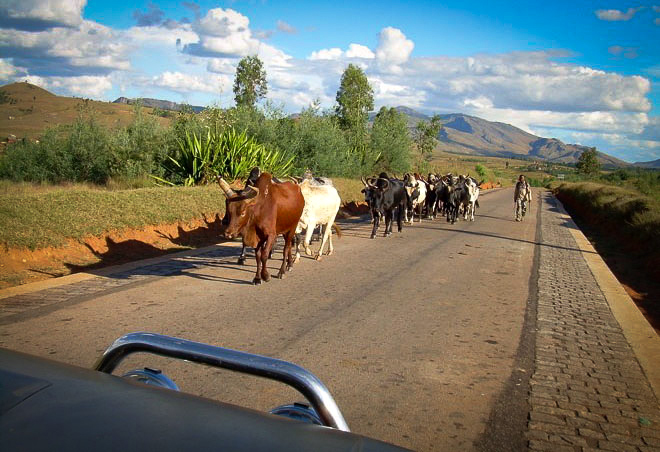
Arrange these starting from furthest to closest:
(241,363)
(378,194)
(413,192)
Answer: (413,192), (378,194), (241,363)

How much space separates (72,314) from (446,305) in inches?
212

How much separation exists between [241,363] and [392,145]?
35.5 metres

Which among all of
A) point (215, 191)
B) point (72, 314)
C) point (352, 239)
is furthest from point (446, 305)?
point (215, 191)

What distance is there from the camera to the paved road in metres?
4.63

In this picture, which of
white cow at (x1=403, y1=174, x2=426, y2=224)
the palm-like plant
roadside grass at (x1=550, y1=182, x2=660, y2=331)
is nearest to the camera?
roadside grass at (x1=550, y1=182, x2=660, y2=331)

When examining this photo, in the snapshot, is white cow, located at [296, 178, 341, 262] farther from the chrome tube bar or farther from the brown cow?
the chrome tube bar

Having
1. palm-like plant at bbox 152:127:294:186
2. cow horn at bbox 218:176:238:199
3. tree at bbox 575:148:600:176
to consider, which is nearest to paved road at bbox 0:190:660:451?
cow horn at bbox 218:176:238:199

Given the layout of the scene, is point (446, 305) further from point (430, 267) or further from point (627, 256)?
point (627, 256)

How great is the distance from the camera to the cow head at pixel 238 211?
29.8 feet

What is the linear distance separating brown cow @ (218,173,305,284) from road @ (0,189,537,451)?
1.85 ft

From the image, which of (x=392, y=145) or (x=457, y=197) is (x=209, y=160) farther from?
(x=392, y=145)

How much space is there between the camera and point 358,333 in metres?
6.79

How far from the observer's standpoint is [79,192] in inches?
510

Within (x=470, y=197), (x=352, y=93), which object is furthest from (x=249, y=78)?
(x=470, y=197)
